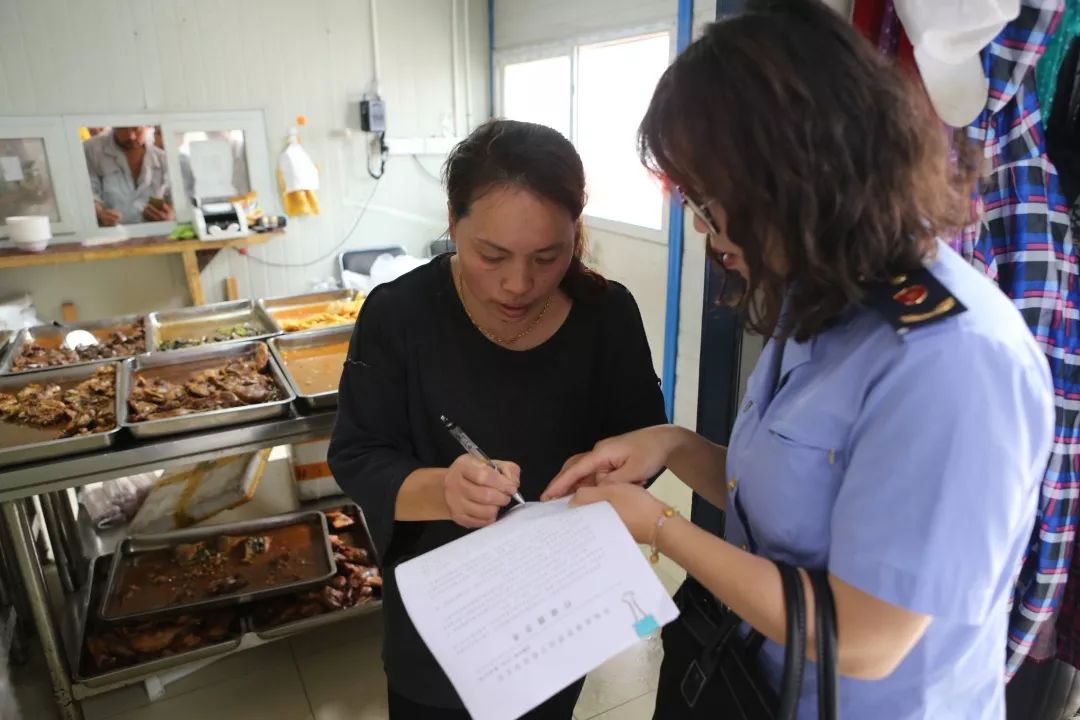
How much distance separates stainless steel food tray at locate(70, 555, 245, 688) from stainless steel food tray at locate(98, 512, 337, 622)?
0.21 feet

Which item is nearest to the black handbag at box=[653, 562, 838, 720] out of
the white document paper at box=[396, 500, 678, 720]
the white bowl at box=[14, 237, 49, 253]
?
the white document paper at box=[396, 500, 678, 720]

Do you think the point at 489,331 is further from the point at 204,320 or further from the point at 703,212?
the point at 204,320

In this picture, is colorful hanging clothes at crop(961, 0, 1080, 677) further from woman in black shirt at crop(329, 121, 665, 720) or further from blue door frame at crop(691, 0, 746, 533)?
blue door frame at crop(691, 0, 746, 533)

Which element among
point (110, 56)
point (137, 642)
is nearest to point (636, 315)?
point (137, 642)

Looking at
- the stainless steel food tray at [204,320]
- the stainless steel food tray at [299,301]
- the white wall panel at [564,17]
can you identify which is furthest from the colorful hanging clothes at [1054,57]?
the stainless steel food tray at [299,301]

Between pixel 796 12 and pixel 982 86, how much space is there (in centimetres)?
77

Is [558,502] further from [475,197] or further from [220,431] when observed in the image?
[220,431]

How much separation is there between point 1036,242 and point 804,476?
0.88 meters

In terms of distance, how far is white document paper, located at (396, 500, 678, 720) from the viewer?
804 mm

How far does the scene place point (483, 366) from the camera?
1238 mm

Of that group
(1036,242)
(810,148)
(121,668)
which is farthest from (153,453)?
(1036,242)

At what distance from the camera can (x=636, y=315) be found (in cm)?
134

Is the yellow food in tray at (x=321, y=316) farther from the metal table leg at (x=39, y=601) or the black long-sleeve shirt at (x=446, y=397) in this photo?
the black long-sleeve shirt at (x=446, y=397)

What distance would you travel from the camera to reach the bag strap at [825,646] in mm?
750
